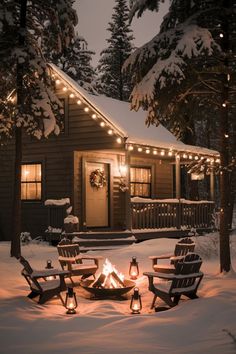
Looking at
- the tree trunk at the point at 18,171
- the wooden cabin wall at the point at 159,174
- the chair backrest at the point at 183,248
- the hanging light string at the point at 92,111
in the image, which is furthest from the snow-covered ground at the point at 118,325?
the wooden cabin wall at the point at 159,174

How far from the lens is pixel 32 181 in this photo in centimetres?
2056

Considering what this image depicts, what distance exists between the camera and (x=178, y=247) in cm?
1268

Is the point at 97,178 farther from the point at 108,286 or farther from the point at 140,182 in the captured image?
the point at 108,286

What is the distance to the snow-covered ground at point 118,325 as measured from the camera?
262 inches

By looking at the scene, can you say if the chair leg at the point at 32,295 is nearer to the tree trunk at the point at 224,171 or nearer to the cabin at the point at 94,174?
the tree trunk at the point at 224,171

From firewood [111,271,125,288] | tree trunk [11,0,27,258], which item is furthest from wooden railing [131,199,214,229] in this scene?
firewood [111,271,125,288]

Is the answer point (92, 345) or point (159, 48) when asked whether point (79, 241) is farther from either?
point (92, 345)

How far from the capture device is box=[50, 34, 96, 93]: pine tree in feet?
112

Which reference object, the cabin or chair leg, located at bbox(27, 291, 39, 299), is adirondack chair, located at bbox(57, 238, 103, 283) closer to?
chair leg, located at bbox(27, 291, 39, 299)

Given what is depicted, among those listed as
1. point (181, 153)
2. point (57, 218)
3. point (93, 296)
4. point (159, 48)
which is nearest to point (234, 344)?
point (93, 296)

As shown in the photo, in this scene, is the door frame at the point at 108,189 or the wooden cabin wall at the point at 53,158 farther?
the door frame at the point at 108,189

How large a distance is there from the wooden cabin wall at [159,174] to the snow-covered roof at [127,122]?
54.0 inches

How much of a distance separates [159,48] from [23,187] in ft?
34.0

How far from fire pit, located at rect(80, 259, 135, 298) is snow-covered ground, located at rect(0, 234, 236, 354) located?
0.17 metres
